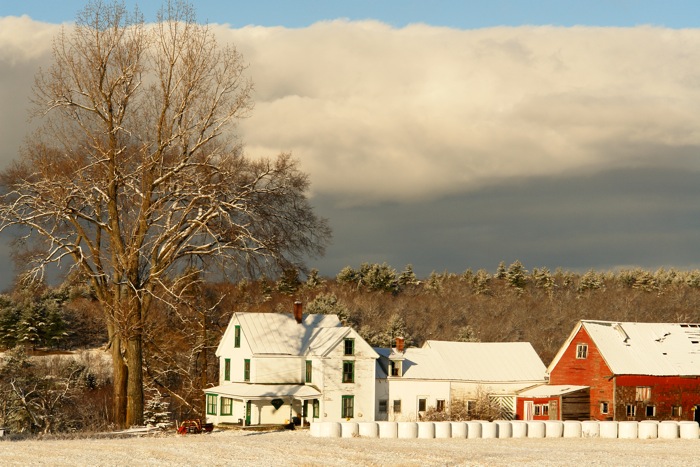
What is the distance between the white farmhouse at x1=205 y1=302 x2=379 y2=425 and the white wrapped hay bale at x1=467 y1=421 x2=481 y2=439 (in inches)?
502

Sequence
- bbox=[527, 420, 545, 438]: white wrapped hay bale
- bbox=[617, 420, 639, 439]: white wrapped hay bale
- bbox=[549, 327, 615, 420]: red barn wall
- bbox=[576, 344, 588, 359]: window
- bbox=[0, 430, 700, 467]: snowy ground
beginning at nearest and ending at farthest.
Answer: bbox=[0, 430, 700, 467]: snowy ground
bbox=[527, 420, 545, 438]: white wrapped hay bale
bbox=[617, 420, 639, 439]: white wrapped hay bale
bbox=[549, 327, 615, 420]: red barn wall
bbox=[576, 344, 588, 359]: window

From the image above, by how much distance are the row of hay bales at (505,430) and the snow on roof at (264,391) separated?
10.8 m

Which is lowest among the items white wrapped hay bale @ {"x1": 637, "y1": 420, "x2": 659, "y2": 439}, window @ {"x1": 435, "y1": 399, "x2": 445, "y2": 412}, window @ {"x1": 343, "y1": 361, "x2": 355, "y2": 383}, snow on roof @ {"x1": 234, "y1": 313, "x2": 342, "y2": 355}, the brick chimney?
white wrapped hay bale @ {"x1": 637, "y1": 420, "x2": 659, "y2": 439}

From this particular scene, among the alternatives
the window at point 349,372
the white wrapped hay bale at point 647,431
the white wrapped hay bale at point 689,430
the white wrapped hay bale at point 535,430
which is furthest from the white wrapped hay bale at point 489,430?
the window at point 349,372

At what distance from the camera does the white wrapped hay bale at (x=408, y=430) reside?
136 feet

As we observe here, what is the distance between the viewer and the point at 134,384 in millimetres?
41062

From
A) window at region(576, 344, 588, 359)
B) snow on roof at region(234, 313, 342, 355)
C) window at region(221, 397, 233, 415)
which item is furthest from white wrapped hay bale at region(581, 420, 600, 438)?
window at region(221, 397, 233, 415)

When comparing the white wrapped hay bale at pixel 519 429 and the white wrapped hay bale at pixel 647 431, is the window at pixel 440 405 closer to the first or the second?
the white wrapped hay bale at pixel 519 429

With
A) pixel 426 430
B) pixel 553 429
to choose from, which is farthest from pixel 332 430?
pixel 553 429

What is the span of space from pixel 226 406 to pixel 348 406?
6792 millimetres

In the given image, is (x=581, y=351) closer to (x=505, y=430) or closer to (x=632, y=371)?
(x=632, y=371)

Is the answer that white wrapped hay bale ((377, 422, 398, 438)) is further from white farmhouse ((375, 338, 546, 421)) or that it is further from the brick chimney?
the brick chimney

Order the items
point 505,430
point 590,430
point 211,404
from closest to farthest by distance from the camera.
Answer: point 505,430, point 590,430, point 211,404

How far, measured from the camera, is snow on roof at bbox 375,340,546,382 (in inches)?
2339
